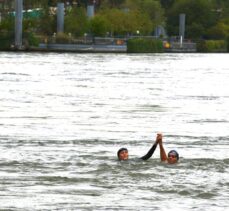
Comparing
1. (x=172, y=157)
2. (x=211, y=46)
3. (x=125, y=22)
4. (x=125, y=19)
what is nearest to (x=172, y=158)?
(x=172, y=157)

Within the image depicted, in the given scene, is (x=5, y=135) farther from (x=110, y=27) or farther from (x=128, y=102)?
(x=110, y=27)

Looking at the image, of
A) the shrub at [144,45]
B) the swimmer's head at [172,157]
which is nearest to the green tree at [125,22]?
the shrub at [144,45]

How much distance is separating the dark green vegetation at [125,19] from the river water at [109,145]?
74.6 metres

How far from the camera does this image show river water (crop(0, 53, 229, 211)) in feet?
61.8

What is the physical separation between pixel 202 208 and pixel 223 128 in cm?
1299

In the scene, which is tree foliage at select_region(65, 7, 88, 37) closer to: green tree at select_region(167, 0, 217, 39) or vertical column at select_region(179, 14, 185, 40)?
vertical column at select_region(179, 14, 185, 40)

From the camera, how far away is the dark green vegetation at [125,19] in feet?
422

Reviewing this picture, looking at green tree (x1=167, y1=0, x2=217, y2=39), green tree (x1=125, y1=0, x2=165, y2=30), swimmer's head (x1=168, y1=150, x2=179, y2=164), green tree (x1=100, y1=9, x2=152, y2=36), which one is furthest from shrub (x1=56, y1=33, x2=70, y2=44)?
swimmer's head (x1=168, y1=150, x2=179, y2=164)

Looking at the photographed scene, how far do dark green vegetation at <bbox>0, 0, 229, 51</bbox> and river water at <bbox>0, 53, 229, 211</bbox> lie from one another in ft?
245

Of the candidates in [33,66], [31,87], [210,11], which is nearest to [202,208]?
[31,87]

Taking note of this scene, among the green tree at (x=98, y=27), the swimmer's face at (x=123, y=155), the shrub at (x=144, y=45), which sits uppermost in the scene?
the swimmer's face at (x=123, y=155)

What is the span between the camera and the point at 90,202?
59.8 feet

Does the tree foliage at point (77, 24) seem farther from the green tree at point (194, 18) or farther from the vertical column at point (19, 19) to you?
the green tree at point (194, 18)

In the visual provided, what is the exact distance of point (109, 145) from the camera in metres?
26.3
